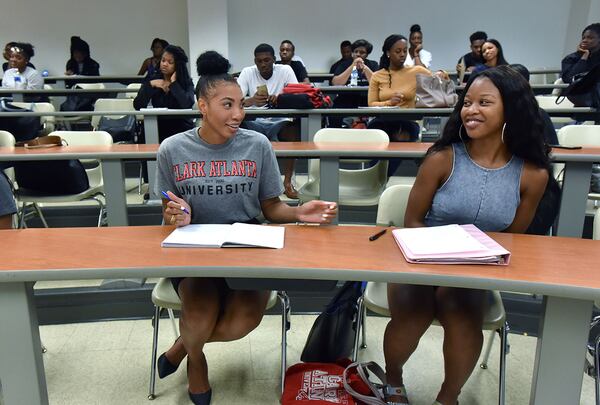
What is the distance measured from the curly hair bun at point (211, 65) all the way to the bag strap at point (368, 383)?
1.08 m

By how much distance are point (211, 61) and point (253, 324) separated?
92 centimetres

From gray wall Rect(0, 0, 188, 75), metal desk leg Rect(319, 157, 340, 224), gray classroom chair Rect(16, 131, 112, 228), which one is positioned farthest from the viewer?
gray wall Rect(0, 0, 188, 75)

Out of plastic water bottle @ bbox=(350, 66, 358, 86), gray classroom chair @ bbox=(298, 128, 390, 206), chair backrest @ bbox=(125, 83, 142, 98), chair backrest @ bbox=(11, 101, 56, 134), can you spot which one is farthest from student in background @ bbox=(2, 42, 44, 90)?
gray classroom chair @ bbox=(298, 128, 390, 206)

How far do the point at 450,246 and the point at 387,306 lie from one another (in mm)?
390

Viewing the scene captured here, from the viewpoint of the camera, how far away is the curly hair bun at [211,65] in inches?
64.9

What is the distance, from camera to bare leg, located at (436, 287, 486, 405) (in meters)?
1.35

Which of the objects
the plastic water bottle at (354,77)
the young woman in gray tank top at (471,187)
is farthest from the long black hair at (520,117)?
the plastic water bottle at (354,77)

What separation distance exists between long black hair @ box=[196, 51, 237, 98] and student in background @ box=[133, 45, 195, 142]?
1.93 meters

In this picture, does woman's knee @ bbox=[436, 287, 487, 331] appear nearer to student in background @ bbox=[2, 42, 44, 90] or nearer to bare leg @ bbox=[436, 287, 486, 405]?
bare leg @ bbox=[436, 287, 486, 405]

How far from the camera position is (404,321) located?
4.62ft

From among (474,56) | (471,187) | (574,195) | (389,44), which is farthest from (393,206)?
(474,56)

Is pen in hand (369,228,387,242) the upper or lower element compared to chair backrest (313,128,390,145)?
lower

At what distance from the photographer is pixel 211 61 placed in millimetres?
1665

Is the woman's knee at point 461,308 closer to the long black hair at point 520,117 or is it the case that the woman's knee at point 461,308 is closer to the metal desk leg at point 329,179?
the long black hair at point 520,117
